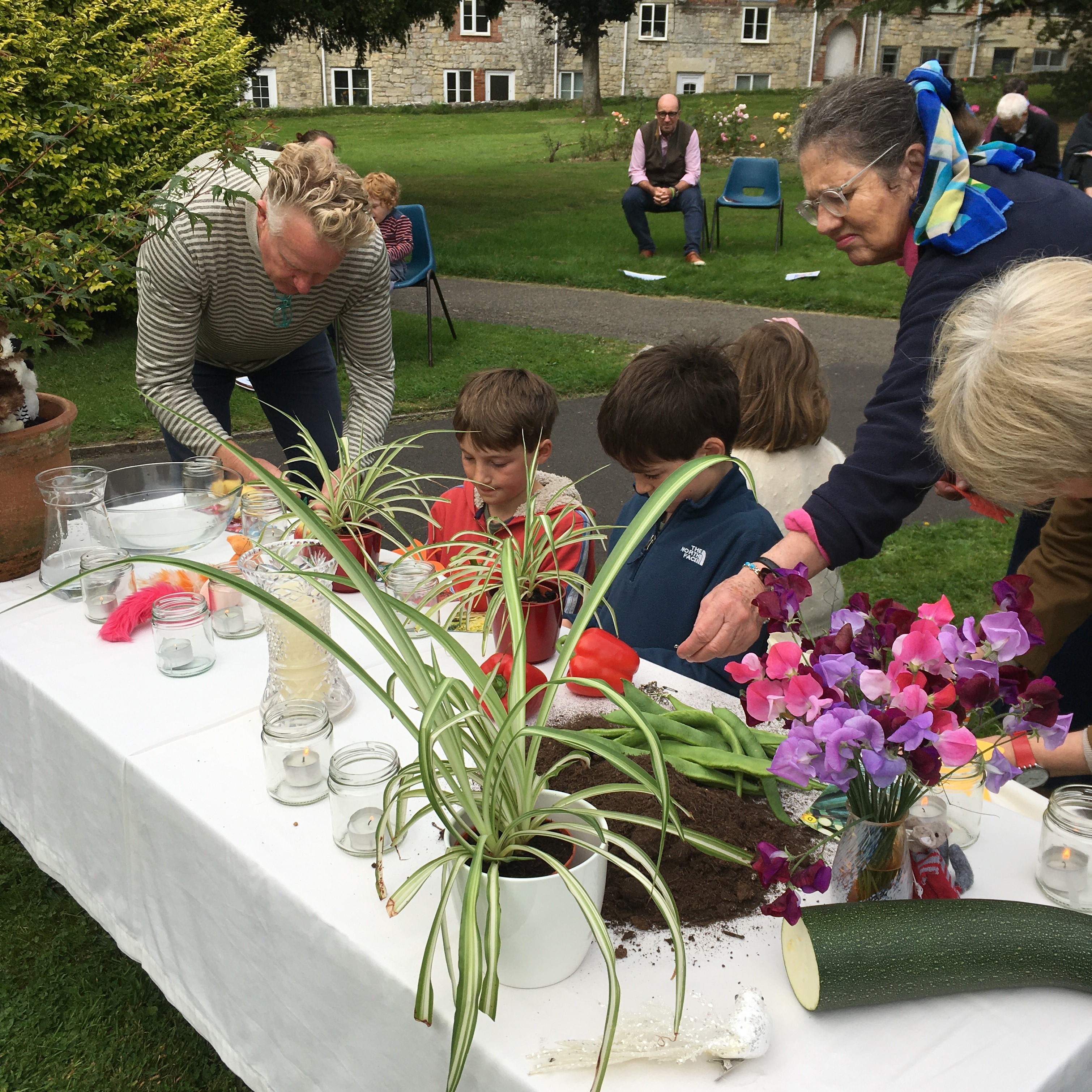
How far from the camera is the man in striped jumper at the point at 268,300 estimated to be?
8.35 ft

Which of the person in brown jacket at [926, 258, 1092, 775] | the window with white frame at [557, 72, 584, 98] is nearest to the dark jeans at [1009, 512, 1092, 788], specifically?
the person in brown jacket at [926, 258, 1092, 775]

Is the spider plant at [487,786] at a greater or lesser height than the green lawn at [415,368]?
greater

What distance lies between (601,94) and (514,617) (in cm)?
4113

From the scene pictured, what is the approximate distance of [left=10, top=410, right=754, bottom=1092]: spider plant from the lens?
99 centimetres

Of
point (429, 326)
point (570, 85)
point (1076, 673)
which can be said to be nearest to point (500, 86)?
point (570, 85)

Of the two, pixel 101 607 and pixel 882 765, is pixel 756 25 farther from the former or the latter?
pixel 882 765

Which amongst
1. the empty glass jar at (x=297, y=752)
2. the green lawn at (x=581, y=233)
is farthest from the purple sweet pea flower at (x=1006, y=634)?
the green lawn at (x=581, y=233)

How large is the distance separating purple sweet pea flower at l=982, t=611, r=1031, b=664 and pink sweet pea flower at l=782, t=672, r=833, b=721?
19 centimetres

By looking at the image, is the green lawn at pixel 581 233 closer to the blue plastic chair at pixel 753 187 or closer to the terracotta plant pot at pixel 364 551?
the blue plastic chair at pixel 753 187

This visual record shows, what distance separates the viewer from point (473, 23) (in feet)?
118

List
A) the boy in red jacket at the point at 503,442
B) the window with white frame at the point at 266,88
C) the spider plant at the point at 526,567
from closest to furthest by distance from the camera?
the spider plant at the point at 526,567 < the boy in red jacket at the point at 503,442 < the window with white frame at the point at 266,88

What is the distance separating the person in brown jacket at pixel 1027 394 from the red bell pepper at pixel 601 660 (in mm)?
626

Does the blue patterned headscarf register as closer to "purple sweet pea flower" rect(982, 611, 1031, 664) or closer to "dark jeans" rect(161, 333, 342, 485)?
"purple sweet pea flower" rect(982, 611, 1031, 664)

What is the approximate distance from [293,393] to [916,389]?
7.53 ft
